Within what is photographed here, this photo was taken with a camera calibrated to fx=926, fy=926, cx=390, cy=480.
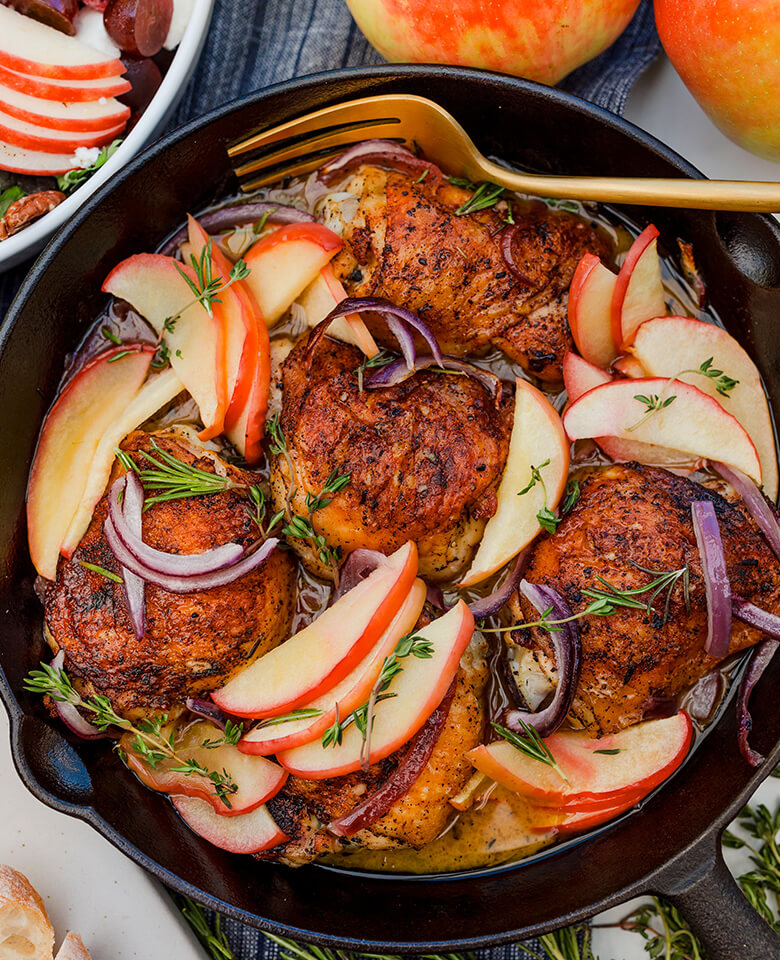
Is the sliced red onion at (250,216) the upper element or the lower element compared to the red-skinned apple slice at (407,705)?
upper

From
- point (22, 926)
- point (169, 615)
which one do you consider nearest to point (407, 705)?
point (169, 615)

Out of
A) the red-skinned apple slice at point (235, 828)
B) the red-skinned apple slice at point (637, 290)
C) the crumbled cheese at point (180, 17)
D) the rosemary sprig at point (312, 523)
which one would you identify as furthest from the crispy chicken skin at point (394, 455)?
the crumbled cheese at point (180, 17)

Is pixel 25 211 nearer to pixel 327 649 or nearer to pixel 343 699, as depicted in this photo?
pixel 327 649

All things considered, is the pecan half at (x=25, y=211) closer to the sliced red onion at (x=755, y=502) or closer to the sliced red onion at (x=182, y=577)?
the sliced red onion at (x=182, y=577)

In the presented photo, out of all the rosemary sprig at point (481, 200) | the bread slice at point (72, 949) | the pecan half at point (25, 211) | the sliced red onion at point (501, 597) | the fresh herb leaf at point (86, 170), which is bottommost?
the bread slice at point (72, 949)

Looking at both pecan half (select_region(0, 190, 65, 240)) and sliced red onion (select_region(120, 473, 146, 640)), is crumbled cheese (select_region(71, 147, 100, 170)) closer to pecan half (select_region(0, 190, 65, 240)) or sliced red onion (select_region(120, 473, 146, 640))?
pecan half (select_region(0, 190, 65, 240))

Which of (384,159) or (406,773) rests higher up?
(384,159)
